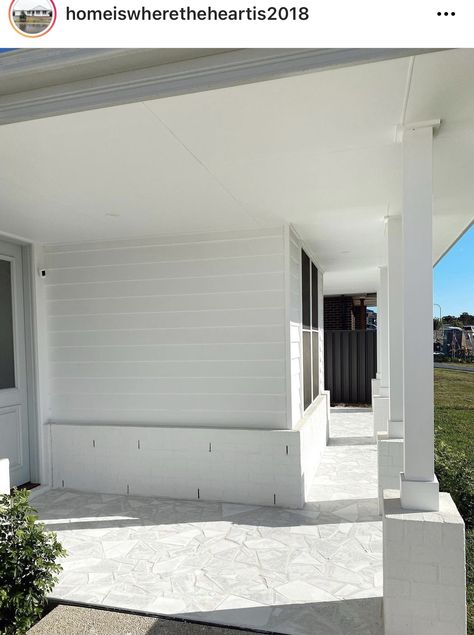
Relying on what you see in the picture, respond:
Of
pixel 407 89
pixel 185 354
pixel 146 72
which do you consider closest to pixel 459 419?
pixel 185 354

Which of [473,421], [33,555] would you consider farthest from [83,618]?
[473,421]

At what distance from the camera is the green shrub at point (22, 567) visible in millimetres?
2191

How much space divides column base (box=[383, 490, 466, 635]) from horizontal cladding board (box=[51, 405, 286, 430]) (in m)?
2.21

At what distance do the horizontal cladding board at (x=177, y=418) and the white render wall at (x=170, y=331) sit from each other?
0.01 m

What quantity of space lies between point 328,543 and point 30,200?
11.0ft

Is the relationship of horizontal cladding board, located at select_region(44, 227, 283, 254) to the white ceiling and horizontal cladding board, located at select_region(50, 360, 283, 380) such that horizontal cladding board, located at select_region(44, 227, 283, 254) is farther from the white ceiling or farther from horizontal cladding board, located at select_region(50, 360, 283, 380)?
horizontal cladding board, located at select_region(50, 360, 283, 380)

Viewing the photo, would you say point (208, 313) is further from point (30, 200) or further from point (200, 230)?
point (30, 200)

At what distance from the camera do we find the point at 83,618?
253cm

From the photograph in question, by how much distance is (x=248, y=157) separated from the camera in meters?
2.64

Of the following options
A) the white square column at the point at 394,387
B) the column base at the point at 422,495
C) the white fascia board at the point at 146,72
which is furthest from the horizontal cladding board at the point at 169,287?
the white fascia board at the point at 146,72

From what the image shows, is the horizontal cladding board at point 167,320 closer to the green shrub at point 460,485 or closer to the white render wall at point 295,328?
the white render wall at point 295,328

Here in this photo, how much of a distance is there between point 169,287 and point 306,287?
1907 millimetres

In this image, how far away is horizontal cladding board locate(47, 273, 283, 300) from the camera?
4434 millimetres
